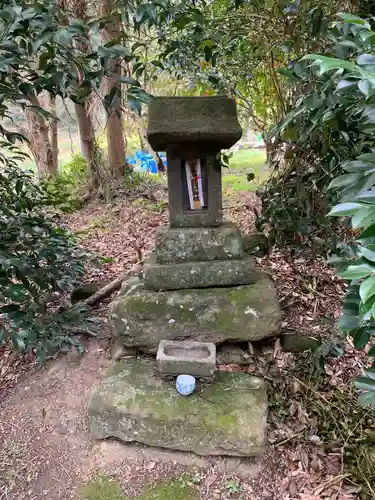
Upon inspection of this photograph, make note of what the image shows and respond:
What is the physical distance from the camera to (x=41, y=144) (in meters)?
7.30

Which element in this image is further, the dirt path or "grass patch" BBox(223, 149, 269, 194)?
"grass patch" BBox(223, 149, 269, 194)

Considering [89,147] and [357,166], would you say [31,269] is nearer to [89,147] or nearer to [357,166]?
[357,166]

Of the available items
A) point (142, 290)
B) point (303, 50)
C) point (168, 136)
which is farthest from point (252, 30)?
point (142, 290)

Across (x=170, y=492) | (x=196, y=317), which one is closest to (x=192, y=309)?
(x=196, y=317)

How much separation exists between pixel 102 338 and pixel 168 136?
1.57 meters

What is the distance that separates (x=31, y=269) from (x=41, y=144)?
6215 mm

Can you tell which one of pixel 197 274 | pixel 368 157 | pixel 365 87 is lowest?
pixel 197 274

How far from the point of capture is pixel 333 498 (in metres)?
1.65

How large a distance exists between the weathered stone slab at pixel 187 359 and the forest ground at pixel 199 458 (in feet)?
0.71

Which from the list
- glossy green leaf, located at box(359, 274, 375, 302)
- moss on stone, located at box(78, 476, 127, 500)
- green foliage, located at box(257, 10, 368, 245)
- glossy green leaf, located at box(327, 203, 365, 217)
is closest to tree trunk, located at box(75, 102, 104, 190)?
green foliage, located at box(257, 10, 368, 245)

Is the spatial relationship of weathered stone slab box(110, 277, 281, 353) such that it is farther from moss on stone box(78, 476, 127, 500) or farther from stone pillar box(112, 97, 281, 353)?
moss on stone box(78, 476, 127, 500)

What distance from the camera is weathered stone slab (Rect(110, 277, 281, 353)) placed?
7.35 ft

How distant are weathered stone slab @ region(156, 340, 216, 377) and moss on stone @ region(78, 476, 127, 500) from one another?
62 centimetres

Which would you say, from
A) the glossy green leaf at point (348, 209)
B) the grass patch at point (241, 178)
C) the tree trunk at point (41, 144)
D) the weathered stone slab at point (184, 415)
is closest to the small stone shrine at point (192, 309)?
the weathered stone slab at point (184, 415)
